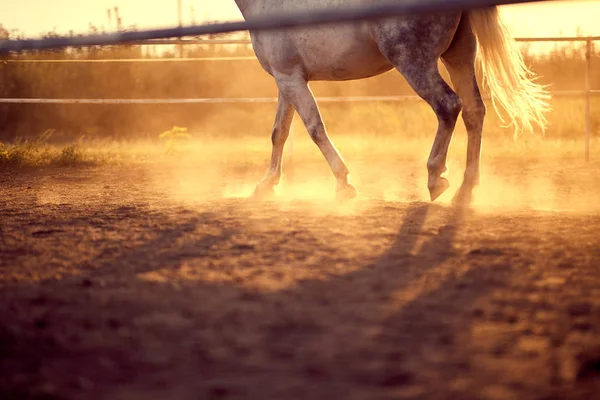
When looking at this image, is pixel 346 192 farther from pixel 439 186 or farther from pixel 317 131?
pixel 439 186

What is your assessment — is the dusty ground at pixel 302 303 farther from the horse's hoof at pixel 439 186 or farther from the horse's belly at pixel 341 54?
the horse's belly at pixel 341 54

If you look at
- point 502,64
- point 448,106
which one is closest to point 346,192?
point 448,106

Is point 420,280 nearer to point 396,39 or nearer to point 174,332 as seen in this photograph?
point 174,332

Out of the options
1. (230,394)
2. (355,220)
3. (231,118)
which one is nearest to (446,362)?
(230,394)

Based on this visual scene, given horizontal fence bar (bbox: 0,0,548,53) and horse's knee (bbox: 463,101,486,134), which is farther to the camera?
horse's knee (bbox: 463,101,486,134)

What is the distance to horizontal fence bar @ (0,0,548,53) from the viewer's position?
6.68 ft

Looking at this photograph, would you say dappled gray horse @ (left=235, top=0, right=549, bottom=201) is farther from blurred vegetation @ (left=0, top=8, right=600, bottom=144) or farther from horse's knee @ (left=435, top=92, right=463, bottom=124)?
blurred vegetation @ (left=0, top=8, right=600, bottom=144)

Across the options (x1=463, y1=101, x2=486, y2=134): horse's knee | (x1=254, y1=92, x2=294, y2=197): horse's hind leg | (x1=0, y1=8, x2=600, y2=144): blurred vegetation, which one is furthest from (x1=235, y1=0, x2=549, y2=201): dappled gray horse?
(x1=0, y1=8, x2=600, y2=144): blurred vegetation

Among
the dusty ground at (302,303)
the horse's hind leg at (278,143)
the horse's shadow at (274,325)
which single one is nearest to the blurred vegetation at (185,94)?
the horse's hind leg at (278,143)

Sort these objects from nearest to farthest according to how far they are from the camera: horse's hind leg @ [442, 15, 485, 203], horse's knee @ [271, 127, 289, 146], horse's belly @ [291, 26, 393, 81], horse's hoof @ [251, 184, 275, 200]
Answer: horse's belly @ [291, 26, 393, 81]
horse's hind leg @ [442, 15, 485, 203]
horse's hoof @ [251, 184, 275, 200]
horse's knee @ [271, 127, 289, 146]

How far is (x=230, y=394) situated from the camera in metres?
1.52

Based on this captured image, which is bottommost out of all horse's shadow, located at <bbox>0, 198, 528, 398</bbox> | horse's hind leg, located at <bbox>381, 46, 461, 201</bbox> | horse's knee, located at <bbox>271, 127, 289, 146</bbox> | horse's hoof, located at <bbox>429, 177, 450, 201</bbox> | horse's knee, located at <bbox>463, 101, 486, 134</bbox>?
horse's shadow, located at <bbox>0, 198, 528, 398</bbox>

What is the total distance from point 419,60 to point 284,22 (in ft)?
6.40

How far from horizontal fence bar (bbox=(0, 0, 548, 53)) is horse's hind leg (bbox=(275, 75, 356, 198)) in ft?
6.88
